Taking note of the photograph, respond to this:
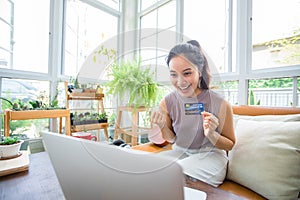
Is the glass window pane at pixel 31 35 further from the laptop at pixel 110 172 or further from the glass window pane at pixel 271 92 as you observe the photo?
the glass window pane at pixel 271 92

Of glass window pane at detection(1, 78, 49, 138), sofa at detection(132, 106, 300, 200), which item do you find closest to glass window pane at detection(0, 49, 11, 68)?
glass window pane at detection(1, 78, 49, 138)

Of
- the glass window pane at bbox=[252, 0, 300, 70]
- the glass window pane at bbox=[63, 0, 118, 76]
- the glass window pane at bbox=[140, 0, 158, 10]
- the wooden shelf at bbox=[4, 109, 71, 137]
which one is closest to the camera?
the glass window pane at bbox=[252, 0, 300, 70]

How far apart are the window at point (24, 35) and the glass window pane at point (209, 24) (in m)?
1.84

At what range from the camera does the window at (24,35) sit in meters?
1.77

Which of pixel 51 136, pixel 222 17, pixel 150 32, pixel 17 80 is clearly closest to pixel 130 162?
pixel 51 136

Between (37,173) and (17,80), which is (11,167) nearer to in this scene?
(37,173)

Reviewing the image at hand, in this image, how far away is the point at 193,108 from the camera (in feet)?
2.73

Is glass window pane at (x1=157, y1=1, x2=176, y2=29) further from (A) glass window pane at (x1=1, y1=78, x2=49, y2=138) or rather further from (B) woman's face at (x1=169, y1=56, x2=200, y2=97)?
(A) glass window pane at (x1=1, y1=78, x2=49, y2=138)

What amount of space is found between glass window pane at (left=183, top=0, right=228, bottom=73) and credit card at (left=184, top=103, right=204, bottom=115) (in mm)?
640

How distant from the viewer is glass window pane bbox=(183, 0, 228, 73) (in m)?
1.37

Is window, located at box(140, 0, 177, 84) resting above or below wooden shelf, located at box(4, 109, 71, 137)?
above

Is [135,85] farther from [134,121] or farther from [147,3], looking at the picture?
[147,3]

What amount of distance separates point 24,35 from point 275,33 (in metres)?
2.73

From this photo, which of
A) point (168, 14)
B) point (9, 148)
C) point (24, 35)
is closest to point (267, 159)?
point (9, 148)
